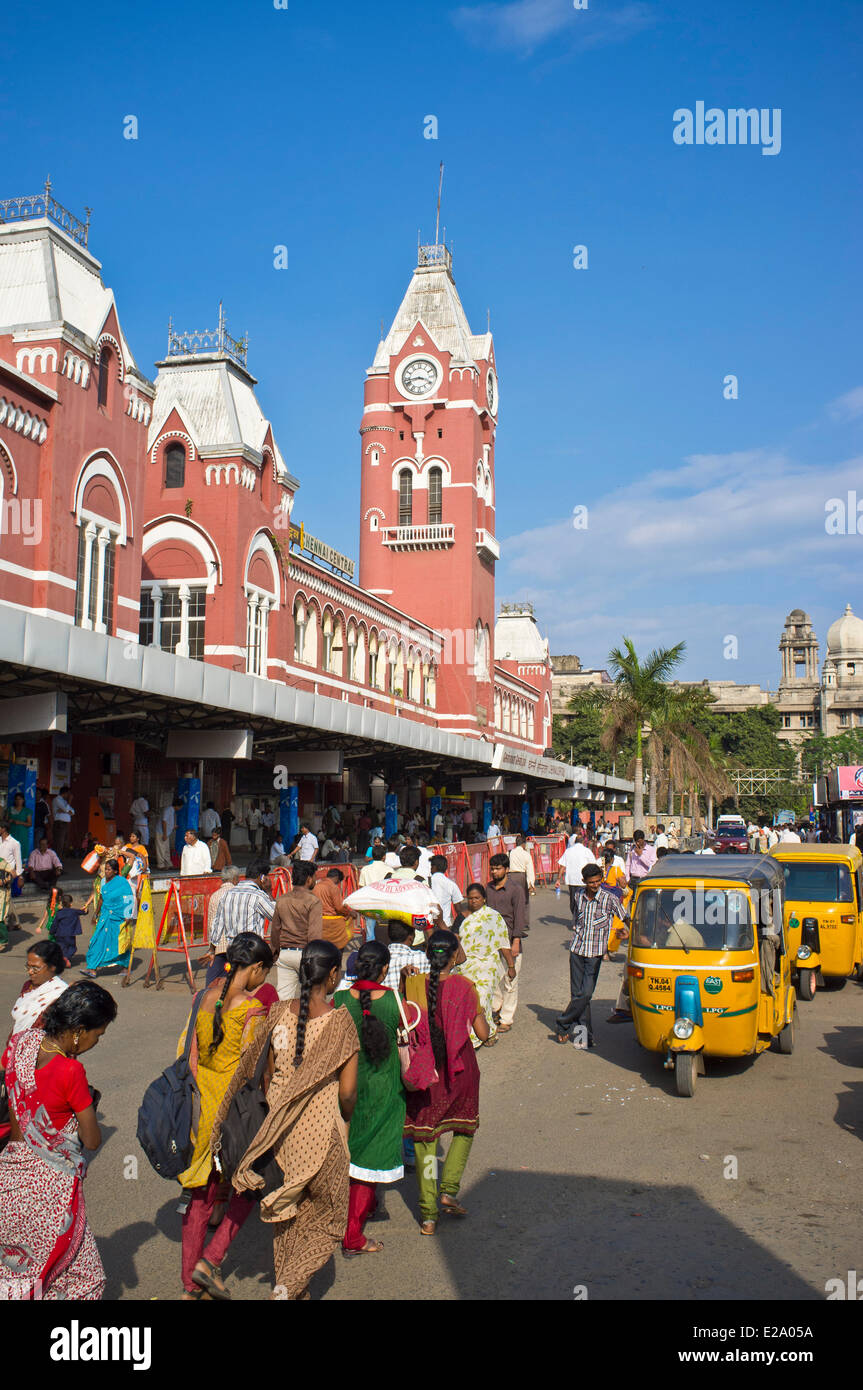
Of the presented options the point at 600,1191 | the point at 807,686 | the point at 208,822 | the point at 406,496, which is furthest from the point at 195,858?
the point at 807,686

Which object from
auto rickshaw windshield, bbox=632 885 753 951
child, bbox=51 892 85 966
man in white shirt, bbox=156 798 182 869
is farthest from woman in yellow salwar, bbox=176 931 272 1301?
man in white shirt, bbox=156 798 182 869

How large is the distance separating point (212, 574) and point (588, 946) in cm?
1951

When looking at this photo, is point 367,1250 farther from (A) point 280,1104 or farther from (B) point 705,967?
(B) point 705,967

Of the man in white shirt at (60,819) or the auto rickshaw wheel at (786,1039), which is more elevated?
the man in white shirt at (60,819)

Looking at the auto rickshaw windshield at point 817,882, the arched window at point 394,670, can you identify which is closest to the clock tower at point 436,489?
the arched window at point 394,670

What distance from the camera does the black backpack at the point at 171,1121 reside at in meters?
4.90

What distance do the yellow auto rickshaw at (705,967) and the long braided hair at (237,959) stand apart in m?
4.89

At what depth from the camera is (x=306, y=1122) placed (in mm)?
4832

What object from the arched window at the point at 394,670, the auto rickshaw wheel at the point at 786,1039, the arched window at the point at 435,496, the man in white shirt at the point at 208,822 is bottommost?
the auto rickshaw wheel at the point at 786,1039

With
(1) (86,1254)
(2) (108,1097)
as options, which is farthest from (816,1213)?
(2) (108,1097)

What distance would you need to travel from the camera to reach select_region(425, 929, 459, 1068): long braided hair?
6.08 metres

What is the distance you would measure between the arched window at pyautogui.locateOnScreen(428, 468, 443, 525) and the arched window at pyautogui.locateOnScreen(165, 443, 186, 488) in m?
20.9

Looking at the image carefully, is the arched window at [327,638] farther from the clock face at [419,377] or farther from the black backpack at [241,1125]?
the black backpack at [241,1125]

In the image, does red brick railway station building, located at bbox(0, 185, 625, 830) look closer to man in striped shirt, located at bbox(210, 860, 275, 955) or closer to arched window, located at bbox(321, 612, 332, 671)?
arched window, located at bbox(321, 612, 332, 671)
